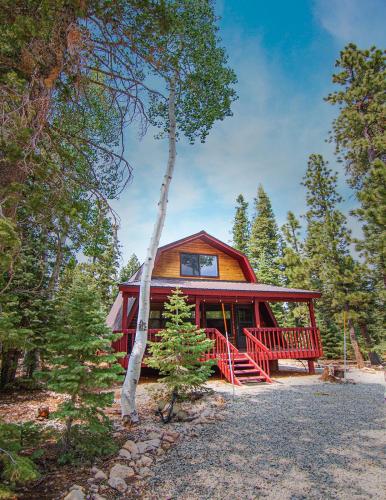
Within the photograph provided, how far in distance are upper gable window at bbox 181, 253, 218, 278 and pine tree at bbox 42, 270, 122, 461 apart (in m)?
9.99

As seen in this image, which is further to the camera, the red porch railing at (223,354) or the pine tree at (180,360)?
the red porch railing at (223,354)

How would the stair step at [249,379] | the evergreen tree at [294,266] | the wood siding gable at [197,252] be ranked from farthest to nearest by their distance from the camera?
the evergreen tree at [294,266] < the wood siding gable at [197,252] < the stair step at [249,379]

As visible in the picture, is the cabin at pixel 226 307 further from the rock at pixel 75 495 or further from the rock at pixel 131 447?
the rock at pixel 75 495

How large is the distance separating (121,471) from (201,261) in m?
11.6

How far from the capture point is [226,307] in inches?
559

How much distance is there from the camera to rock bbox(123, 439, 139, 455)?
3904 mm

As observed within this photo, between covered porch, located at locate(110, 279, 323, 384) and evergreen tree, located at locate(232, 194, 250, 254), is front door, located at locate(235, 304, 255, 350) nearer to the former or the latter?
covered porch, located at locate(110, 279, 323, 384)

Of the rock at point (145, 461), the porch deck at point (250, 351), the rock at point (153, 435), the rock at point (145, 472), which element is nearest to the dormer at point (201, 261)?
the porch deck at point (250, 351)

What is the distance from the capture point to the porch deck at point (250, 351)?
951 cm

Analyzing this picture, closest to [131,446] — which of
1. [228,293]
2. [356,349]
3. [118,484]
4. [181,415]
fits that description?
[118,484]

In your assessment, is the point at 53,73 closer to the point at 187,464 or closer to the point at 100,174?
the point at 100,174

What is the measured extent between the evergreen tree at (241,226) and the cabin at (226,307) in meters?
17.4

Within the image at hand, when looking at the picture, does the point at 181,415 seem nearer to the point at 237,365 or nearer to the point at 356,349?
the point at 237,365

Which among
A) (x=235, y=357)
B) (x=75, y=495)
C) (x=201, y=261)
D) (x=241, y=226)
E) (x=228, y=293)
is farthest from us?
(x=241, y=226)
